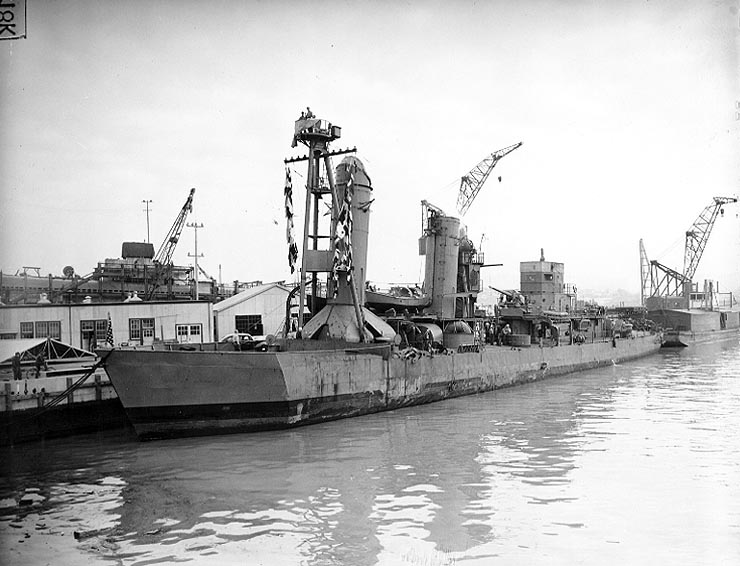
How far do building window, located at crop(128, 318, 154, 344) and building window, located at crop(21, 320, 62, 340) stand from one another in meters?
3.01

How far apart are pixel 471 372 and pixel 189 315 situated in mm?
13664

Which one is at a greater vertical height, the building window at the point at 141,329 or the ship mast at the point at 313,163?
the ship mast at the point at 313,163

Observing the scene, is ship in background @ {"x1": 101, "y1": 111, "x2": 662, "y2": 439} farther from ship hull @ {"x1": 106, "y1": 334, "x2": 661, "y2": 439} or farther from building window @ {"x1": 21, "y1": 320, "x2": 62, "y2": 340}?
building window @ {"x1": 21, "y1": 320, "x2": 62, "y2": 340}

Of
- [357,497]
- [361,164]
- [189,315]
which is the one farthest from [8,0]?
[189,315]

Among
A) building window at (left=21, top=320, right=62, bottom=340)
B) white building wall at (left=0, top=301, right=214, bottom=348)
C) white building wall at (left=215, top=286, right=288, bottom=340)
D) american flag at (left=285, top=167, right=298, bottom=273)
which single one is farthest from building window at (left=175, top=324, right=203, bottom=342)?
american flag at (left=285, top=167, right=298, bottom=273)

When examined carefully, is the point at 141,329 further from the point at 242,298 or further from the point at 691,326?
the point at 691,326

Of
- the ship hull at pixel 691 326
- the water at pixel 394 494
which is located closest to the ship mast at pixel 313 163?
the water at pixel 394 494

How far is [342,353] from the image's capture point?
68.0 feet

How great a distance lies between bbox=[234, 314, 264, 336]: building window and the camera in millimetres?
32781

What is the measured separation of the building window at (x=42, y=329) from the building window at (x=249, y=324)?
9503mm

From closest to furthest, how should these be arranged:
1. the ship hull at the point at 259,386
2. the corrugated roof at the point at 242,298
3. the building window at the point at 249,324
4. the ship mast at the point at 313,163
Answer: the ship hull at the point at 259,386 → the ship mast at the point at 313,163 → the corrugated roof at the point at 242,298 → the building window at the point at 249,324

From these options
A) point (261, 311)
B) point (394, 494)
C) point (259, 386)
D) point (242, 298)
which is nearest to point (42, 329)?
point (242, 298)

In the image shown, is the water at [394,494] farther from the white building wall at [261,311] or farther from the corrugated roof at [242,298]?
the corrugated roof at [242,298]

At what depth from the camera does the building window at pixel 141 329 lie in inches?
1069
